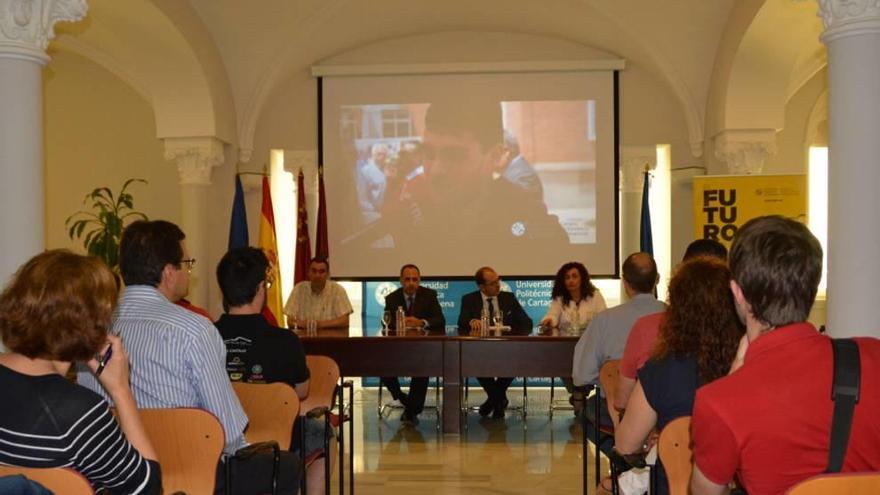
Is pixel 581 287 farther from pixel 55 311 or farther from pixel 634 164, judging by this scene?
pixel 55 311

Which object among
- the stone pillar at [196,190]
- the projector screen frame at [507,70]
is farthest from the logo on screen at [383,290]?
the stone pillar at [196,190]

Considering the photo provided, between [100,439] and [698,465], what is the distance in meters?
1.30

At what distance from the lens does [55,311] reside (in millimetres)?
2209

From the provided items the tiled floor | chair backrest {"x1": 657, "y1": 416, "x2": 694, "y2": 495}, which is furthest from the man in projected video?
chair backrest {"x1": 657, "y1": 416, "x2": 694, "y2": 495}

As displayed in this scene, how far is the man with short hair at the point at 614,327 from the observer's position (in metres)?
4.77

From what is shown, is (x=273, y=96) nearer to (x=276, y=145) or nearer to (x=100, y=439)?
(x=276, y=145)

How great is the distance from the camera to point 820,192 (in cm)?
1102

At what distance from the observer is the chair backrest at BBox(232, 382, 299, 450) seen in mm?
3740

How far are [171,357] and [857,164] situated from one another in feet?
12.2

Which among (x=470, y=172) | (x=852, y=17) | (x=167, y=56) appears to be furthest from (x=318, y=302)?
(x=852, y=17)

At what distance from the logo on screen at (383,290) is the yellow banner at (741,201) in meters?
3.81

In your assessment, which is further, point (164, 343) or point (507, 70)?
point (507, 70)

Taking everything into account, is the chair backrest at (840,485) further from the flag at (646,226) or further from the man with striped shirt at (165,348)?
the flag at (646,226)

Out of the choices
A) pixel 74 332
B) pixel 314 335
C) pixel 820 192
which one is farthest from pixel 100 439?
pixel 820 192
